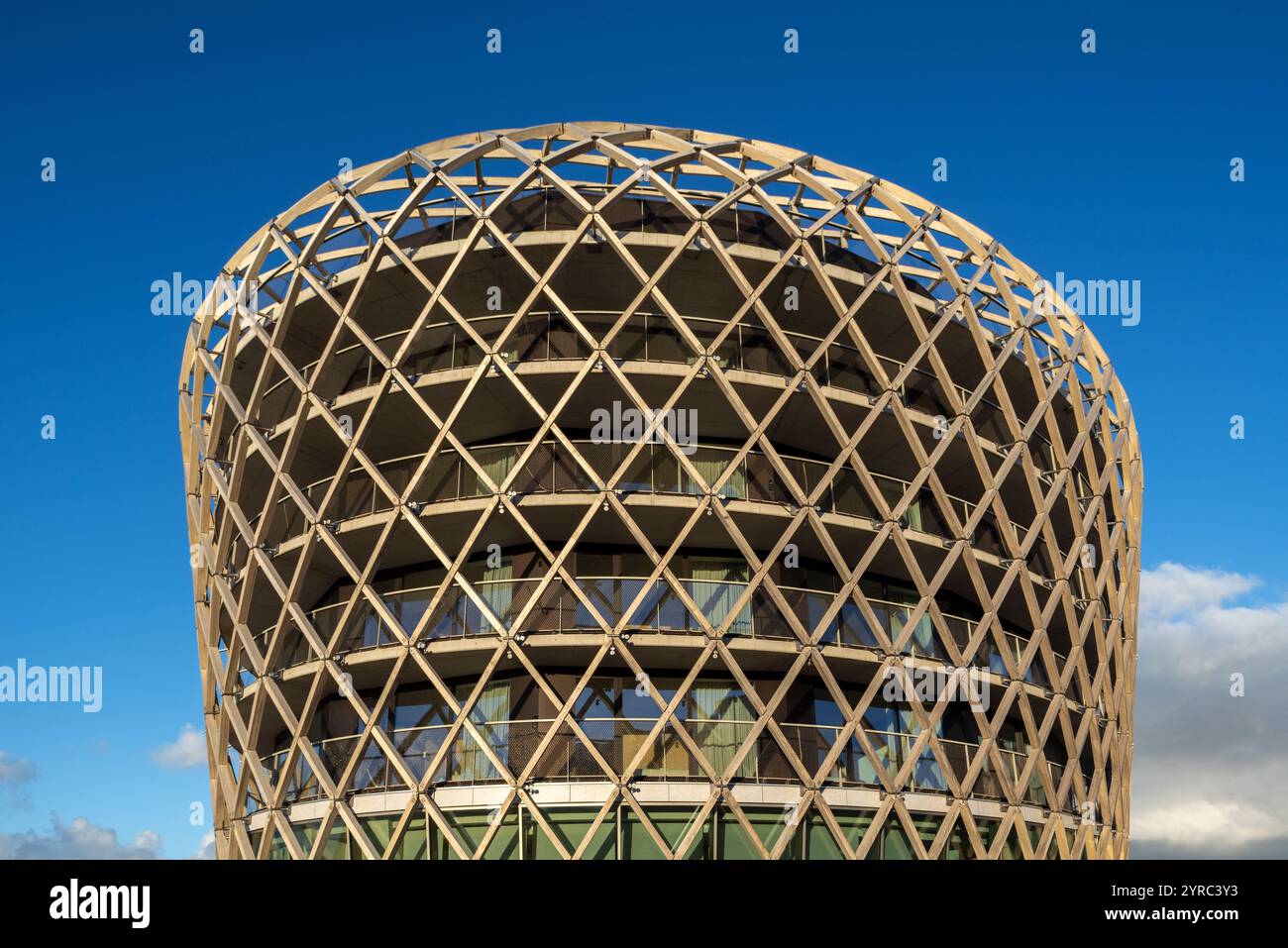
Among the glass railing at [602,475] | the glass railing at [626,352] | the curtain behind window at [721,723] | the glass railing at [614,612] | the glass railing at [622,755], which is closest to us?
the glass railing at [622,755]

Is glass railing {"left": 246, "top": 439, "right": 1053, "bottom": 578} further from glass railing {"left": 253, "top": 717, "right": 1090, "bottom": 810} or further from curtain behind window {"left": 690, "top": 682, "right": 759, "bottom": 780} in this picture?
glass railing {"left": 253, "top": 717, "right": 1090, "bottom": 810}

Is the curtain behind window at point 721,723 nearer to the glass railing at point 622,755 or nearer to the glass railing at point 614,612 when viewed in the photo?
the glass railing at point 622,755

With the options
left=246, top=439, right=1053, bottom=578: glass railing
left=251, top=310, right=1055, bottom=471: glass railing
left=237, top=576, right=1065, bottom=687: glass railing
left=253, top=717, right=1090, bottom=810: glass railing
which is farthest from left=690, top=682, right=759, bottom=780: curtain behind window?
left=251, top=310, right=1055, bottom=471: glass railing

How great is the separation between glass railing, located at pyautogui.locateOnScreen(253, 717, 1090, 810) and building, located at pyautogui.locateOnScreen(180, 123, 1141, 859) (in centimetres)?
7

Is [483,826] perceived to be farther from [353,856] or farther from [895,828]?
[895,828]

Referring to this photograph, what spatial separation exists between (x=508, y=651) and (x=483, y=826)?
3377 millimetres

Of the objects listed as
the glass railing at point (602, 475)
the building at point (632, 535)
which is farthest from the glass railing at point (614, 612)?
the glass railing at point (602, 475)

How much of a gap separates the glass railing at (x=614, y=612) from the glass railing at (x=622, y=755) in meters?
1.88

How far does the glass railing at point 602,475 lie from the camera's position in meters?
25.1

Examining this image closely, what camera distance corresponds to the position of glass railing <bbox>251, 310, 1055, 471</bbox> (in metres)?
26.3

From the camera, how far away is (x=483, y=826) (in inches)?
911

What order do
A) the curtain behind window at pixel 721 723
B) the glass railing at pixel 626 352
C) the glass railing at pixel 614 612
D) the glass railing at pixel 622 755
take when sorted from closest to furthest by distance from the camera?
the glass railing at pixel 622 755 → the curtain behind window at pixel 721 723 → the glass railing at pixel 614 612 → the glass railing at pixel 626 352
